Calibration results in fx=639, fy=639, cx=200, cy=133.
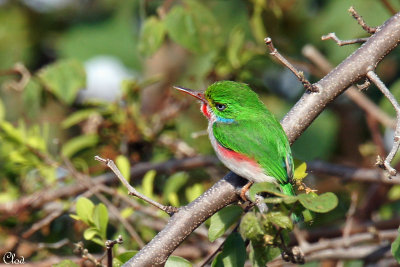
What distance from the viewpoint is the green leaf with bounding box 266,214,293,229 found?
5.94 ft

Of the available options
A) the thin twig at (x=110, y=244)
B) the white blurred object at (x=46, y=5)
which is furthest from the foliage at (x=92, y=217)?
the white blurred object at (x=46, y=5)

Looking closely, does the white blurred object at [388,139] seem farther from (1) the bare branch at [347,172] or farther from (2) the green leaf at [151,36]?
(2) the green leaf at [151,36]

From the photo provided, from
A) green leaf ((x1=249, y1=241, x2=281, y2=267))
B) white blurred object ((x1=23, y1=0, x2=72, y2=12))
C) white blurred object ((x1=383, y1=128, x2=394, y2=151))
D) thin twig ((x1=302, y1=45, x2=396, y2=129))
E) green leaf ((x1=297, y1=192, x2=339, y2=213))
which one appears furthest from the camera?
white blurred object ((x1=23, y1=0, x2=72, y2=12))

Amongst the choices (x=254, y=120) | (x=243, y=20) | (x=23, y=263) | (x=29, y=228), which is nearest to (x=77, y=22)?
(x=243, y=20)

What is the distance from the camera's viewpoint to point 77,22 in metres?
5.05

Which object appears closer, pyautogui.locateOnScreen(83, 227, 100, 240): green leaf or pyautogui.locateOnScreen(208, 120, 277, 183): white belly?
pyautogui.locateOnScreen(208, 120, 277, 183): white belly

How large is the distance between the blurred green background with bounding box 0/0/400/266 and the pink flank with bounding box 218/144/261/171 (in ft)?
1.45

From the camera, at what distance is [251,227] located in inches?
72.7

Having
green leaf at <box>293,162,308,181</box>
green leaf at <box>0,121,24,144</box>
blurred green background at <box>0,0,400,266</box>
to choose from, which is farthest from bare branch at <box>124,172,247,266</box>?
green leaf at <box>0,121,24,144</box>

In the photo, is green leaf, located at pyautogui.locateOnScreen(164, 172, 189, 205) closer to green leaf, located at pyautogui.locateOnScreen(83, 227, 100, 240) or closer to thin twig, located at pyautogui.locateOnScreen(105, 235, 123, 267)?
green leaf, located at pyautogui.locateOnScreen(83, 227, 100, 240)

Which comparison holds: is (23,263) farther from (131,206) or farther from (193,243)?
(193,243)

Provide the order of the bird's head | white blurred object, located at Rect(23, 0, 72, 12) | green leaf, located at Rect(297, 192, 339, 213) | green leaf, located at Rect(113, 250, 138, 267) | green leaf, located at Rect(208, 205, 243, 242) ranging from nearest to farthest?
green leaf, located at Rect(297, 192, 339, 213) → green leaf, located at Rect(208, 205, 243, 242) → green leaf, located at Rect(113, 250, 138, 267) → the bird's head → white blurred object, located at Rect(23, 0, 72, 12)

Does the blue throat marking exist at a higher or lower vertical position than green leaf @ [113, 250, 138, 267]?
higher

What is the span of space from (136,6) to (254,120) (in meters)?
2.41
